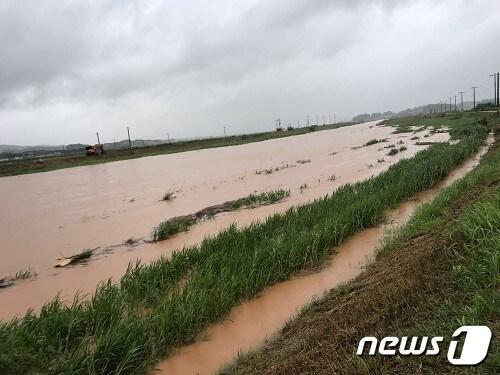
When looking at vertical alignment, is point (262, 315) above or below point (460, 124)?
below

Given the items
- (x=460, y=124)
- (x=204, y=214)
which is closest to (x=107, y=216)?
(x=204, y=214)

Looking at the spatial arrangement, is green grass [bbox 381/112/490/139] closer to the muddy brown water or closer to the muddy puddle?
the muddy brown water

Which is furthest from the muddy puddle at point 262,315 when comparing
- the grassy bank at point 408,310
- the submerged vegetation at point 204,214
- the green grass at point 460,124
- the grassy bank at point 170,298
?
the green grass at point 460,124

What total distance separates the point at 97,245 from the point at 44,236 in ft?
10.7

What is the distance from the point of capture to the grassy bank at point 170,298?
174 inches

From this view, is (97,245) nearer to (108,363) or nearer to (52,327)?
(52,327)

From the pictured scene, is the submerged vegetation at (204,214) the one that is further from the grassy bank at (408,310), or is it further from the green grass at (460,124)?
the green grass at (460,124)

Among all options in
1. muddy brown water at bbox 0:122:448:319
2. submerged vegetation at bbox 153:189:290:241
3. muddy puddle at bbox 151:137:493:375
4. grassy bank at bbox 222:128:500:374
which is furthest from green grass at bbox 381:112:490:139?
grassy bank at bbox 222:128:500:374

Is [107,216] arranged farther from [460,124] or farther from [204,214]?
[460,124]

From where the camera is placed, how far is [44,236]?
13.7 meters

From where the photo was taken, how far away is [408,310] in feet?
13.3

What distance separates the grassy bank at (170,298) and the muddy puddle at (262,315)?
6.7 inches

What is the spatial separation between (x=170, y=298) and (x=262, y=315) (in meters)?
1.49

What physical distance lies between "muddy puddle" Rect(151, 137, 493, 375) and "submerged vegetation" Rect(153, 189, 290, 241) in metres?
5.48
